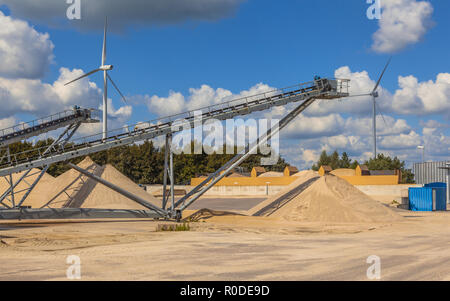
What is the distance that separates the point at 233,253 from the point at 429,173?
2430 inches

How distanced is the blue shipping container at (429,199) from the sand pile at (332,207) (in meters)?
14.3

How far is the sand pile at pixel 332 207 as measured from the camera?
3300 cm

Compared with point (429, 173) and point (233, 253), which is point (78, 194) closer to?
point (233, 253)

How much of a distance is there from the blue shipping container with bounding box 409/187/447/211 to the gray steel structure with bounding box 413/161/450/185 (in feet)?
73.8

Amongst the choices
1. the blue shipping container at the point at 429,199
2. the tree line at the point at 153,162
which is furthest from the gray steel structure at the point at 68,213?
the tree line at the point at 153,162

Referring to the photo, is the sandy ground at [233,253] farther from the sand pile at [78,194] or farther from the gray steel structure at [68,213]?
the sand pile at [78,194]

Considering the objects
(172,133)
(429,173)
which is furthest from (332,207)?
(429,173)

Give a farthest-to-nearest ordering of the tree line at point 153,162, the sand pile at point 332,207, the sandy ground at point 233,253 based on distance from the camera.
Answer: the tree line at point 153,162 < the sand pile at point 332,207 < the sandy ground at point 233,253

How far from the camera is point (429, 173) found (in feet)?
236

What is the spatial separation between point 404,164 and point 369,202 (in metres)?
86.9

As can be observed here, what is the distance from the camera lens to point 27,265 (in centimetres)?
1473

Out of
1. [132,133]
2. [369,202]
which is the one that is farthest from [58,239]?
[369,202]
